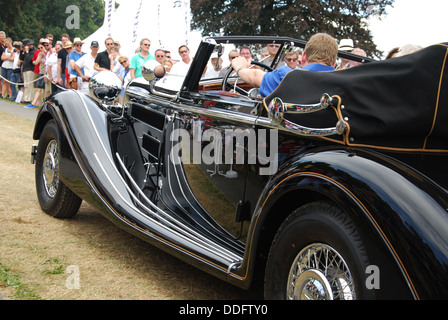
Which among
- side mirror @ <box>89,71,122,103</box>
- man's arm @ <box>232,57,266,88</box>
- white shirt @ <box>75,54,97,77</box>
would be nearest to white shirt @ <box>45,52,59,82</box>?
white shirt @ <box>75,54,97,77</box>

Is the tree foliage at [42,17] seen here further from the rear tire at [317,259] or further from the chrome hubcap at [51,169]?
the rear tire at [317,259]

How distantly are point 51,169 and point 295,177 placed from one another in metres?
2.87

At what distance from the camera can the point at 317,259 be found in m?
2.23

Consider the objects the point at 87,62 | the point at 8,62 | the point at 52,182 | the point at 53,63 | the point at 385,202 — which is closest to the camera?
the point at 385,202

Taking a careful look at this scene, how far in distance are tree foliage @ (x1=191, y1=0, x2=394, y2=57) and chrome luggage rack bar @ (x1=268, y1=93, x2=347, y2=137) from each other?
59.0 ft

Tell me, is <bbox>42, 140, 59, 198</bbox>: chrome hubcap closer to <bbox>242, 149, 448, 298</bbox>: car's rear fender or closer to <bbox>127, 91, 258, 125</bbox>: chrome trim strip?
<bbox>127, 91, 258, 125</bbox>: chrome trim strip

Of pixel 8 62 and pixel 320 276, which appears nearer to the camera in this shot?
pixel 320 276

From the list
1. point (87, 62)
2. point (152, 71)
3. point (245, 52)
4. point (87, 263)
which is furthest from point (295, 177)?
point (87, 62)

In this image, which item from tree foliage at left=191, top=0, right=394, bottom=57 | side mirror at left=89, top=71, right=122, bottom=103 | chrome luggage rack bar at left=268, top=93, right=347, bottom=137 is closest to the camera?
chrome luggage rack bar at left=268, top=93, right=347, bottom=137

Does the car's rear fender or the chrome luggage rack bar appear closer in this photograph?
the car's rear fender

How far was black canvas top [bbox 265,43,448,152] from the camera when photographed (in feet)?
6.87

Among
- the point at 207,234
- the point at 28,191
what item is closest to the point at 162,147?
the point at 207,234

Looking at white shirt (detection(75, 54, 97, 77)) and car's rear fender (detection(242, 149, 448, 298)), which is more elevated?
white shirt (detection(75, 54, 97, 77))

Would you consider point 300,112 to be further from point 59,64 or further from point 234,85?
point 59,64
